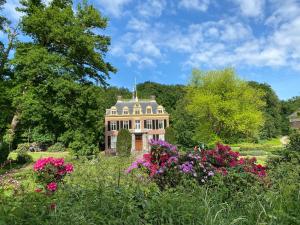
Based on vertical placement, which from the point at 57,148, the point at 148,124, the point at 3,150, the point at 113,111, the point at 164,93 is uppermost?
the point at 164,93

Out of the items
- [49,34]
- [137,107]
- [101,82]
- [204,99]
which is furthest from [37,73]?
[137,107]

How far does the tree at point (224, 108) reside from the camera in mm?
34750

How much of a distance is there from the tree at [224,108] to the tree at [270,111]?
111 feet

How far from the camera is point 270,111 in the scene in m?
76.9

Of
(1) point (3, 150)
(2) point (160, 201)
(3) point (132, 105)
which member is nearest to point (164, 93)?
(3) point (132, 105)

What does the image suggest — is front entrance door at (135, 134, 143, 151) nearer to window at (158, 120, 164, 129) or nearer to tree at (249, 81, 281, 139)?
window at (158, 120, 164, 129)

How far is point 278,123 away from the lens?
76625 millimetres

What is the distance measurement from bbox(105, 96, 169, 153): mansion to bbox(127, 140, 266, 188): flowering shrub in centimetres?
4288

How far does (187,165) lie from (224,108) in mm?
28785

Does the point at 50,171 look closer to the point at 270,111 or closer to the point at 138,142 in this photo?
the point at 138,142

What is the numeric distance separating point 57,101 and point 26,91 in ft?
6.51

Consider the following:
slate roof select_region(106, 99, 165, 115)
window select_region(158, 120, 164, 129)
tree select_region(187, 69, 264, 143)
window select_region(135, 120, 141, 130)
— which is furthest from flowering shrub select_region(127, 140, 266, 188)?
slate roof select_region(106, 99, 165, 115)

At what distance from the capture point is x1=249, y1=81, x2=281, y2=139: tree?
71.4m

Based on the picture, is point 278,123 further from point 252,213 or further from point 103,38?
point 252,213
